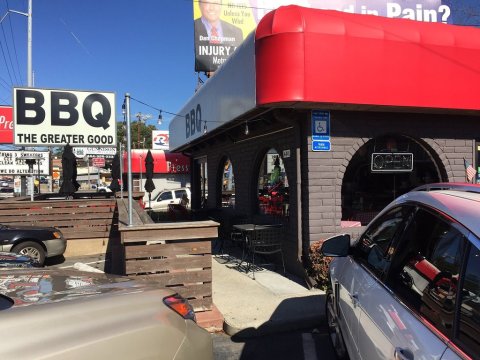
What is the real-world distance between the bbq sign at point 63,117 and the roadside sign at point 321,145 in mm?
3548

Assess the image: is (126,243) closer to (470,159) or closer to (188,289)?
(188,289)

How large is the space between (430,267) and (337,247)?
133 centimetres

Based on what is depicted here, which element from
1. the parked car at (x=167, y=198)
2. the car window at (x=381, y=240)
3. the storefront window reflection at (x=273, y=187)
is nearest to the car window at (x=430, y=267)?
the car window at (x=381, y=240)

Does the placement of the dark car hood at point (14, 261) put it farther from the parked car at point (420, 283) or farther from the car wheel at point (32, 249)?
the car wheel at point (32, 249)

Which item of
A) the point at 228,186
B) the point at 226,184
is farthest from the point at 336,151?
the point at 226,184

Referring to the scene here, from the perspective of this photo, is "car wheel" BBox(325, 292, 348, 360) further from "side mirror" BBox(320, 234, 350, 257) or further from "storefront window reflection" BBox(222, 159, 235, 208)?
"storefront window reflection" BBox(222, 159, 235, 208)

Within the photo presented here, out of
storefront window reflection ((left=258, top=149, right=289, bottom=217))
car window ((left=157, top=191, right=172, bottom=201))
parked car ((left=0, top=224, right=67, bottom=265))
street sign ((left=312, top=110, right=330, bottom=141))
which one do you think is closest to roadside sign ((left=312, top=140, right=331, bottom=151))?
street sign ((left=312, top=110, right=330, bottom=141))

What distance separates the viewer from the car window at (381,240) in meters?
2.85

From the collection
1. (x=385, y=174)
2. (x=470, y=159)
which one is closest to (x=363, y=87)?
(x=385, y=174)

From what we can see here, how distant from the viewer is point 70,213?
1176 centimetres

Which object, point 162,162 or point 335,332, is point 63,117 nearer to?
point 335,332

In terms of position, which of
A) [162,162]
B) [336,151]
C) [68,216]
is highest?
[162,162]

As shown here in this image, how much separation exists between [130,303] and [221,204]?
38.2 ft

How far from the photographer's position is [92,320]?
2.20 meters
